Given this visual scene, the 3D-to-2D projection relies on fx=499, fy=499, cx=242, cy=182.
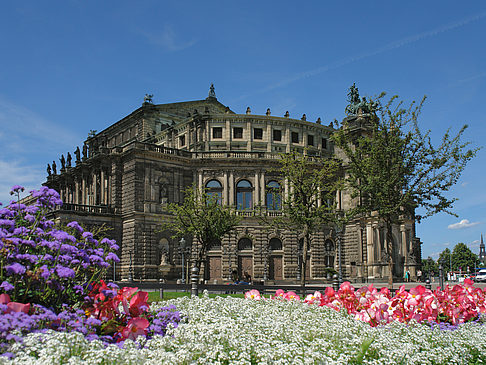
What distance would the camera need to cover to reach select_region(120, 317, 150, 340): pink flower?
8.05 metres

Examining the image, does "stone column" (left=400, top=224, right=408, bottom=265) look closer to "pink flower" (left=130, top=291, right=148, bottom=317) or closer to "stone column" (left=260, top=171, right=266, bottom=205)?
"stone column" (left=260, top=171, right=266, bottom=205)

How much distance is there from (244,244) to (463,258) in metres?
95.7

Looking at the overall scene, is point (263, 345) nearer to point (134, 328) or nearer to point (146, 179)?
point (134, 328)

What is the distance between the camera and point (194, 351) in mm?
6910

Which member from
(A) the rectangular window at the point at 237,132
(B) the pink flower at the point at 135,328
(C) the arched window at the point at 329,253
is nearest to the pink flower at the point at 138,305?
(B) the pink flower at the point at 135,328

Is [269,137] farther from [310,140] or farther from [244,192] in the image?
[244,192]

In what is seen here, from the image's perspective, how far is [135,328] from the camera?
26.4 feet

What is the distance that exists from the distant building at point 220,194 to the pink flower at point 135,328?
145 ft

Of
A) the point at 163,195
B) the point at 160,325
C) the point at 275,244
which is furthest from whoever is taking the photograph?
the point at 275,244

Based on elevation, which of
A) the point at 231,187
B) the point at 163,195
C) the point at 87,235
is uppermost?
the point at 231,187

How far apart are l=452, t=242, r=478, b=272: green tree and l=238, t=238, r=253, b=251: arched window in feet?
297

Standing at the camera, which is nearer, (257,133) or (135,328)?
(135,328)

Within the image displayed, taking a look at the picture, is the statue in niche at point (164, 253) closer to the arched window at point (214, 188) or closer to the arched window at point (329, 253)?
the arched window at point (214, 188)

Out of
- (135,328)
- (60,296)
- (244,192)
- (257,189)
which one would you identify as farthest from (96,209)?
(135,328)
